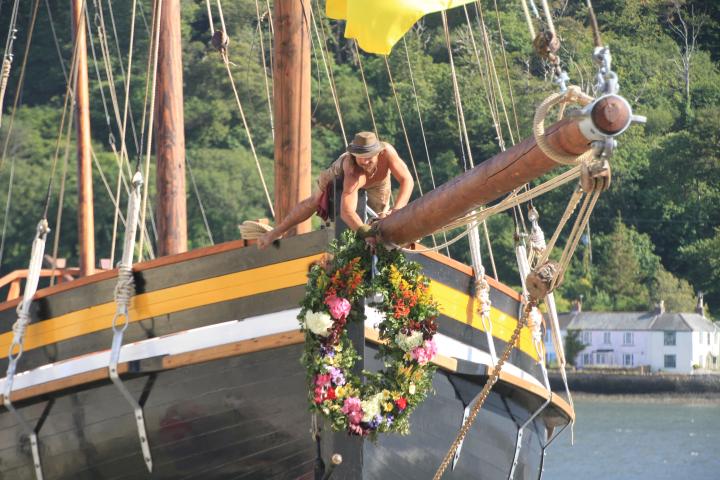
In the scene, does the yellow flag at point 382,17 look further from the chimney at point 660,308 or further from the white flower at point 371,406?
the chimney at point 660,308

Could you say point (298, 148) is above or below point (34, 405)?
above

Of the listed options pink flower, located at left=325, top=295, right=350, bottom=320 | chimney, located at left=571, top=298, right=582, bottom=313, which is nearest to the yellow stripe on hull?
pink flower, located at left=325, top=295, right=350, bottom=320

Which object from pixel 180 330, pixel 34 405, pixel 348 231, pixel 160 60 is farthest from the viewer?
pixel 160 60

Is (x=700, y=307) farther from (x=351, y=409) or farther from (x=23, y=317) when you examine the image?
(x=351, y=409)

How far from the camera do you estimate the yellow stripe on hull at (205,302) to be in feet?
27.2

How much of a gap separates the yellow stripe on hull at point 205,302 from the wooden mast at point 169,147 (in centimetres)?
313

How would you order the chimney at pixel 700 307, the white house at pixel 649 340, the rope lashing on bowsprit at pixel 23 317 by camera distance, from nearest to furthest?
the rope lashing on bowsprit at pixel 23 317 → the white house at pixel 649 340 → the chimney at pixel 700 307

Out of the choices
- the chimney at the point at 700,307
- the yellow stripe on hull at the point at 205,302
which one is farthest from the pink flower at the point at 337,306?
the chimney at the point at 700,307

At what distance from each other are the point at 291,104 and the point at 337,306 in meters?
2.24

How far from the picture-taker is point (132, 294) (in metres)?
8.61

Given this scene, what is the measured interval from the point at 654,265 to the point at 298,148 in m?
45.1

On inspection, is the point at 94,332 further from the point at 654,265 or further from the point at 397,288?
the point at 654,265

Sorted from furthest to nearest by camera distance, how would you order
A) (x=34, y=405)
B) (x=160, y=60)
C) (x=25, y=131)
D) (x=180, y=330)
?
(x=25, y=131), (x=160, y=60), (x=34, y=405), (x=180, y=330)

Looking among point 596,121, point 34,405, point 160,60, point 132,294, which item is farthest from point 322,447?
point 160,60
